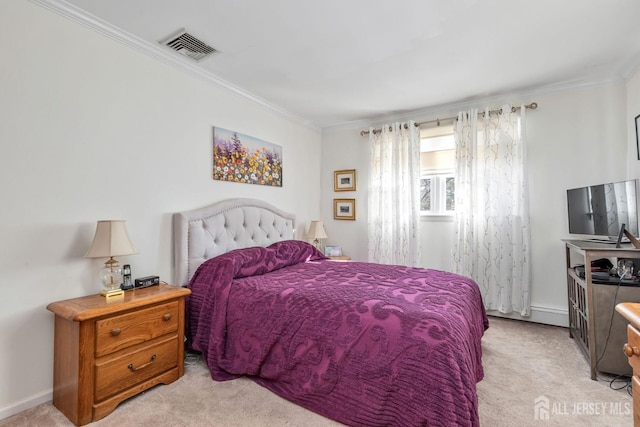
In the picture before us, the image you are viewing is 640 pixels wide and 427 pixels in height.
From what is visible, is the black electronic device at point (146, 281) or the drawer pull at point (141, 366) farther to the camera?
the black electronic device at point (146, 281)

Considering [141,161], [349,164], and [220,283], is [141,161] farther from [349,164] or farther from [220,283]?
[349,164]

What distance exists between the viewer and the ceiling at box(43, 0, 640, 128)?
2.01 m

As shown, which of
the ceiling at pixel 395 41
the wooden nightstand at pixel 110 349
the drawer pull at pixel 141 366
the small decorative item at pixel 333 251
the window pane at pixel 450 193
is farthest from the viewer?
the small decorative item at pixel 333 251

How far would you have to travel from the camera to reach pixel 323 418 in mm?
1722

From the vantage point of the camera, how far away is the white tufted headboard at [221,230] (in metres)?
2.58

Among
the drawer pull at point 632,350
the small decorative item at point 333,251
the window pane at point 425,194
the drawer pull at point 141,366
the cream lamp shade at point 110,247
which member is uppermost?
the window pane at point 425,194

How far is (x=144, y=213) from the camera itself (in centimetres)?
242

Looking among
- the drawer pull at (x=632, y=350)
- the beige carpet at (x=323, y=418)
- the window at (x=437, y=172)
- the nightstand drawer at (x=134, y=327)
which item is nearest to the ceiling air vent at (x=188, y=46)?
the nightstand drawer at (x=134, y=327)

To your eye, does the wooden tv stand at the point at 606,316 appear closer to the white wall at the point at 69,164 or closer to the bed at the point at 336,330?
→ the bed at the point at 336,330

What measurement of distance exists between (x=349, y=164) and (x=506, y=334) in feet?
9.08

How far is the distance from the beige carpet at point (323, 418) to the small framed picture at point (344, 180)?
→ 8.86 ft

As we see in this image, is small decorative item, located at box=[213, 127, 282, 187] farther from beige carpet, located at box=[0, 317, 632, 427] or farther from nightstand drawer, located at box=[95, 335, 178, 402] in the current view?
beige carpet, located at box=[0, 317, 632, 427]

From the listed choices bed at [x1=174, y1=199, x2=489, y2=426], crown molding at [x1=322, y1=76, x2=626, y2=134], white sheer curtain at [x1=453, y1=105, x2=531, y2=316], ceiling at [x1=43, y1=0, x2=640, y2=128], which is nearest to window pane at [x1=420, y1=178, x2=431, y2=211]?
white sheer curtain at [x1=453, y1=105, x2=531, y2=316]

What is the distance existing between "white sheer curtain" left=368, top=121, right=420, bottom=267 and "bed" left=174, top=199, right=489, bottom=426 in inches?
41.0
